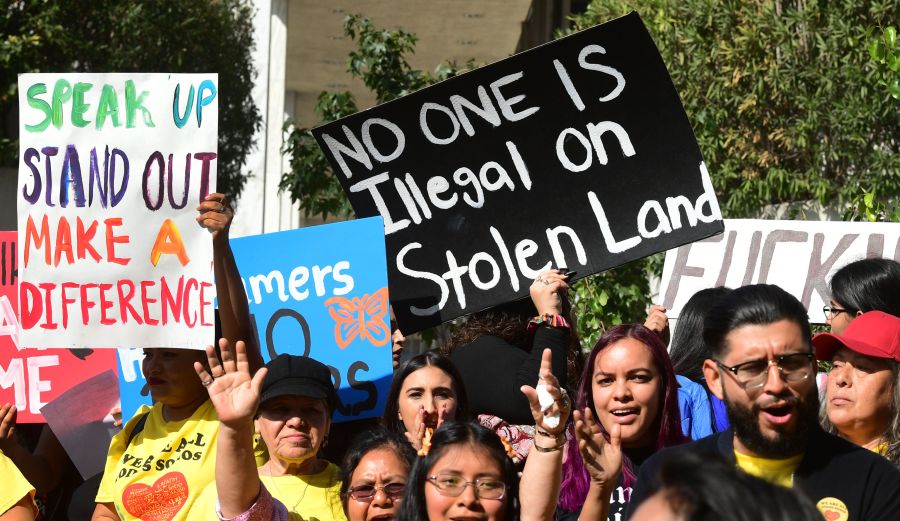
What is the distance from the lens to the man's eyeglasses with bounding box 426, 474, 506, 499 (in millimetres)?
3605

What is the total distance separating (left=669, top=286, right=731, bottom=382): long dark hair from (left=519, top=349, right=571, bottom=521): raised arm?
130 centimetres

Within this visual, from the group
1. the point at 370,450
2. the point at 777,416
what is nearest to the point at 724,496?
the point at 777,416

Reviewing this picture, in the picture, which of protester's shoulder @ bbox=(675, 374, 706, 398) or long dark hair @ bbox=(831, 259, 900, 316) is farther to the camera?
long dark hair @ bbox=(831, 259, 900, 316)

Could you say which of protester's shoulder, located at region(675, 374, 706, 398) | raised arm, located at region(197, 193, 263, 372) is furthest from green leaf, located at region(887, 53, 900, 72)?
raised arm, located at region(197, 193, 263, 372)

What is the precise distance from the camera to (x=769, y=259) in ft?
21.2

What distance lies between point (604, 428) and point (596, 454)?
510 mm

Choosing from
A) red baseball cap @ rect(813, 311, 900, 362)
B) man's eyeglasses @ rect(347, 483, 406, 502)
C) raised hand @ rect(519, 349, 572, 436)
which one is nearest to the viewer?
raised hand @ rect(519, 349, 572, 436)

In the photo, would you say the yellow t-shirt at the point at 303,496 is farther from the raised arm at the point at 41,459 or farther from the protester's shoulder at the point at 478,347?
the raised arm at the point at 41,459

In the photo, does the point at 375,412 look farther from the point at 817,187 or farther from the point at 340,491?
the point at 817,187

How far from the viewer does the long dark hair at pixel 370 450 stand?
4158 mm

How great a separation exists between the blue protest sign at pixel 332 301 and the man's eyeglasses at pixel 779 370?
223 cm

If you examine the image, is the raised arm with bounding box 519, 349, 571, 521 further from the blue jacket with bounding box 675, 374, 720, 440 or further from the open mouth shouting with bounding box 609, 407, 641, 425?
the blue jacket with bounding box 675, 374, 720, 440

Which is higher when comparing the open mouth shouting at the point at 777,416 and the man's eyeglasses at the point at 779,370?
the man's eyeglasses at the point at 779,370

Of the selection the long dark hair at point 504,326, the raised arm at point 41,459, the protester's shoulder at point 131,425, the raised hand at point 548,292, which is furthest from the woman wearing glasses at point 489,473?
the raised arm at point 41,459
